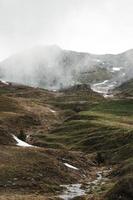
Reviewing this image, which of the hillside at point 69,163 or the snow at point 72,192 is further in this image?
the hillside at point 69,163

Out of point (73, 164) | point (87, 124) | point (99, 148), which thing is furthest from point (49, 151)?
point (87, 124)

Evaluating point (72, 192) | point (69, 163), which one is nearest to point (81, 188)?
point (72, 192)

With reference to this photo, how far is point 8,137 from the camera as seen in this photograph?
314 feet

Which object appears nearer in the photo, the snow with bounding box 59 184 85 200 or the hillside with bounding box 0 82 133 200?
the snow with bounding box 59 184 85 200

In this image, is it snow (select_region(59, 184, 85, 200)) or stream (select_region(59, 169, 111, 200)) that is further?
stream (select_region(59, 169, 111, 200))

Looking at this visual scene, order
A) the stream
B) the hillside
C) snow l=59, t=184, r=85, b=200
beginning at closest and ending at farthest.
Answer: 1. snow l=59, t=184, r=85, b=200
2. the stream
3. the hillside

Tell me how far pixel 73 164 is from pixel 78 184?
13666 millimetres

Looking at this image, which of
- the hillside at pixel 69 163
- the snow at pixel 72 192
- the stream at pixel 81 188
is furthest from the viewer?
the hillside at pixel 69 163

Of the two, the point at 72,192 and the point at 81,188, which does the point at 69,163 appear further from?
the point at 72,192

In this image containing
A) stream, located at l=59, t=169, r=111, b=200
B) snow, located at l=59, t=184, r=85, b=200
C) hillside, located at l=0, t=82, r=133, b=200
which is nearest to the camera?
snow, located at l=59, t=184, r=85, b=200

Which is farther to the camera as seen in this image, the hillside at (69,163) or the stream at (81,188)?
the hillside at (69,163)

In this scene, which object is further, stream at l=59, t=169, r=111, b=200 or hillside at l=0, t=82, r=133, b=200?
hillside at l=0, t=82, r=133, b=200

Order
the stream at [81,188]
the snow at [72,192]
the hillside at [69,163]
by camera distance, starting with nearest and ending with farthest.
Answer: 1. the snow at [72,192]
2. the stream at [81,188]
3. the hillside at [69,163]

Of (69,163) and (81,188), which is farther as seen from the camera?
(69,163)
